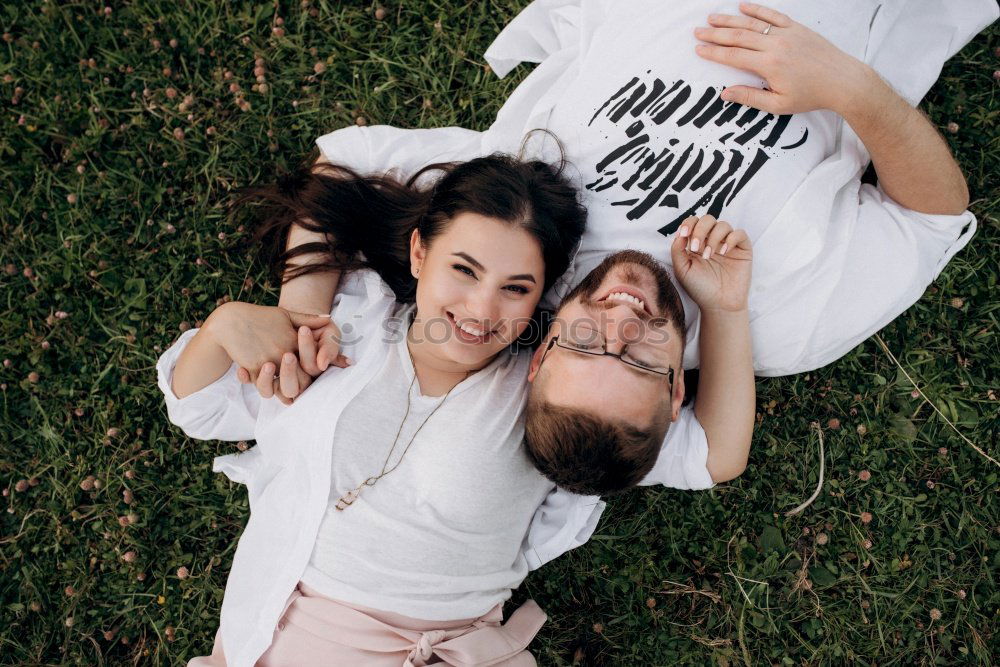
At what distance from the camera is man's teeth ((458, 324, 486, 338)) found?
7.92 ft

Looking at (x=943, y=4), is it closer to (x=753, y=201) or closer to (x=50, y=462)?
(x=753, y=201)

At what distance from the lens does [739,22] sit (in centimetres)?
248

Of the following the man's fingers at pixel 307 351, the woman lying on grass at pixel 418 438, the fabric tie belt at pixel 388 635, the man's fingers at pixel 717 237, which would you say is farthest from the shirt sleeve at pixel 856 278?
the man's fingers at pixel 307 351

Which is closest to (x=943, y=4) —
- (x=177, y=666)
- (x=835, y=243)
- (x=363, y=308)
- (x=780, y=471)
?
(x=835, y=243)

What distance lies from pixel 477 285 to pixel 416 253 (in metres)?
0.38

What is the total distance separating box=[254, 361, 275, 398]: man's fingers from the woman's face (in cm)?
63

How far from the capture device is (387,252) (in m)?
2.88

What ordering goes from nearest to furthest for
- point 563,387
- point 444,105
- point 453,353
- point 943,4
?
point 563,387 → point 453,353 → point 943,4 → point 444,105

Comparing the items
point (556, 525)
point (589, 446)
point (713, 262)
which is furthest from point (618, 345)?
point (556, 525)

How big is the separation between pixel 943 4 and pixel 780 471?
2.22m

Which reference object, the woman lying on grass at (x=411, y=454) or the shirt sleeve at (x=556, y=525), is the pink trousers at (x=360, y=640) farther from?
the shirt sleeve at (x=556, y=525)

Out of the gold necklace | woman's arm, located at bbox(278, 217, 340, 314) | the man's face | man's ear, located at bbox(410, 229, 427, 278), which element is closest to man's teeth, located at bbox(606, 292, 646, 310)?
the man's face

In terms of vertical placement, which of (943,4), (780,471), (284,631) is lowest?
(284,631)

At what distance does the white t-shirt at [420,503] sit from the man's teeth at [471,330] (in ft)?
1.07
